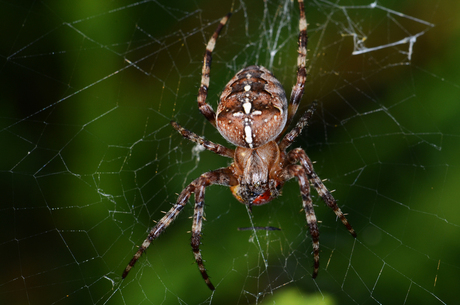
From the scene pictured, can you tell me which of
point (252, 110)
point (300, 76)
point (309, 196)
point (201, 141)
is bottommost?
point (309, 196)

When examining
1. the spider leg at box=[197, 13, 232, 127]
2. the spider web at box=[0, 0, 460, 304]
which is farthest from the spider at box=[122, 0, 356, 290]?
the spider web at box=[0, 0, 460, 304]

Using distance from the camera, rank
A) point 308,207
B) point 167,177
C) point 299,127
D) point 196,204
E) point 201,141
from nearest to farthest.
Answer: point 308,207 → point 196,204 → point 299,127 → point 201,141 → point 167,177

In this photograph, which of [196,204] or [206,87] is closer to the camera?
[196,204]

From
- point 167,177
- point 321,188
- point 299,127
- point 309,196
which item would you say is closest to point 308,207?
point 309,196

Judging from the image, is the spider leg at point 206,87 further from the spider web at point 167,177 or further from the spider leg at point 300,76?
the spider leg at point 300,76

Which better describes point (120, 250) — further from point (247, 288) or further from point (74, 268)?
point (247, 288)

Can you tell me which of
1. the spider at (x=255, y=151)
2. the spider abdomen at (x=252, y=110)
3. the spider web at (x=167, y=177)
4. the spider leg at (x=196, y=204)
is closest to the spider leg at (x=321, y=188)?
the spider at (x=255, y=151)

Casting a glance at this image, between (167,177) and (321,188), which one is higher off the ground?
(321,188)

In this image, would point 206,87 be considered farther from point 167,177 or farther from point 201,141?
point 167,177
